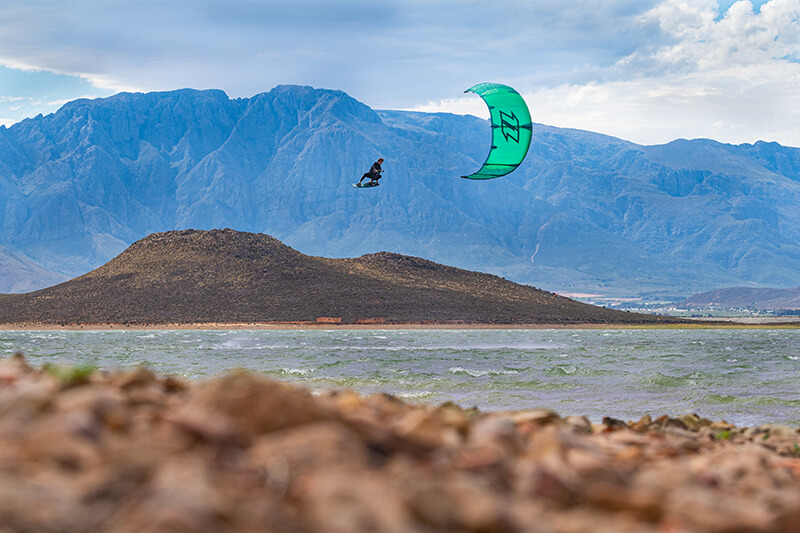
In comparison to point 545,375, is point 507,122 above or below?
above

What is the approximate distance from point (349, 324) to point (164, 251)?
39.4 metres

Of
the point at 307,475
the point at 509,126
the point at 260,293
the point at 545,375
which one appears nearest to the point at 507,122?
the point at 509,126

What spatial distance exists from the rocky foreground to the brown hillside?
117 meters

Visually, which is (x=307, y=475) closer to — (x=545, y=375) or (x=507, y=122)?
(x=507, y=122)

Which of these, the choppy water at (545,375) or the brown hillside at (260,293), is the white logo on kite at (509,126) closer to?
the choppy water at (545,375)

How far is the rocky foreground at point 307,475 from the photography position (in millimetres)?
5375

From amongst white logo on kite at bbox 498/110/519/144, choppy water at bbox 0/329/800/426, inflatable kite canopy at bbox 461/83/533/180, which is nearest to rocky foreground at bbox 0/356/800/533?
choppy water at bbox 0/329/800/426

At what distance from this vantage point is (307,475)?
634cm

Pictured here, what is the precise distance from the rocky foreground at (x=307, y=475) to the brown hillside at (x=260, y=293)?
117 metres

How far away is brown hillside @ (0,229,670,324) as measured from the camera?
125 meters

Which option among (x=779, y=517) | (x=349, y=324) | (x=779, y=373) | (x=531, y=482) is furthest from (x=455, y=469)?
(x=349, y=324)

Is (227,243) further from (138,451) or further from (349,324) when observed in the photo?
(138,451)

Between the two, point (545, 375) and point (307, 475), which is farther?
point (545, 375)

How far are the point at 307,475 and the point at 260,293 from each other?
127 m
